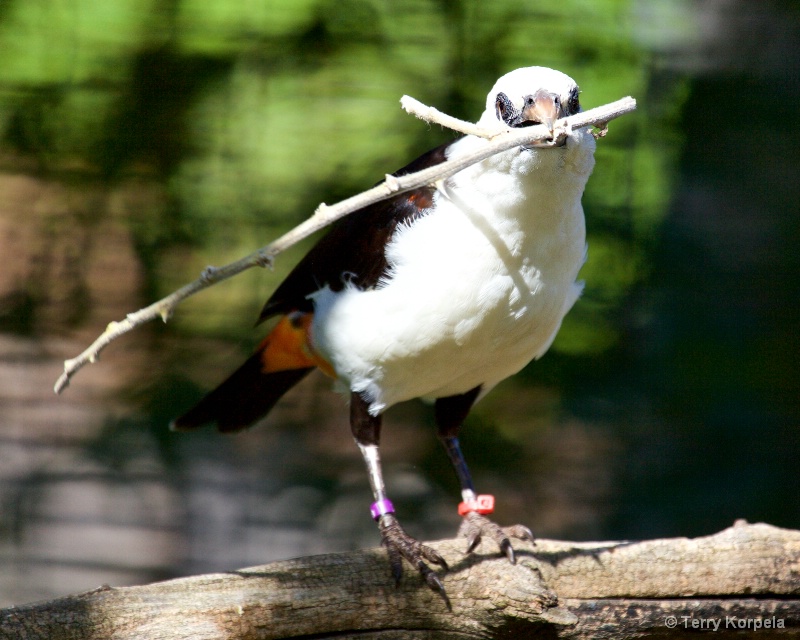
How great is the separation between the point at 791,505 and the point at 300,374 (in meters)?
2.34

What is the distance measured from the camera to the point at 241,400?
327 cm

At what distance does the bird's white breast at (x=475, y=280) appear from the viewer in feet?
7.51

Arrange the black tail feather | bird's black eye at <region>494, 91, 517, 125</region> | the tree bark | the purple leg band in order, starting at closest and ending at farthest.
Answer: the tree bark → bird's black eye at <region>494, 91, 517, 125</region> → the purple leg band → the black tail feather

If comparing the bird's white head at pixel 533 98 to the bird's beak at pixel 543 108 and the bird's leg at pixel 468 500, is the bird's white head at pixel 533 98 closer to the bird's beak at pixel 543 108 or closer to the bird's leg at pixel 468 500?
the bird's beak at pixel 543 108

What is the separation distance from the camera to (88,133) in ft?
12.9

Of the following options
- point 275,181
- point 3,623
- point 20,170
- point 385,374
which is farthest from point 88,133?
point 3,623

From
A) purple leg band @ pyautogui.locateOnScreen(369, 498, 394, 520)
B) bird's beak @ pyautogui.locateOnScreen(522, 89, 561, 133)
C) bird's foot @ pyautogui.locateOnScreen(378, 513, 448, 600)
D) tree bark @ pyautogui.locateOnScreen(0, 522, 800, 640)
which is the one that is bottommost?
tree bark @ pyautogui.locateOnScreen(0, 522, 800, 640)

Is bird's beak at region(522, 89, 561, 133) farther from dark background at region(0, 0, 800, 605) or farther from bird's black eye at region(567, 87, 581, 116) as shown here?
dark background at region(0, 0, 800, 605)

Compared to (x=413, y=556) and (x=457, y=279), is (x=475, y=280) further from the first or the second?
(x=413, y=556)

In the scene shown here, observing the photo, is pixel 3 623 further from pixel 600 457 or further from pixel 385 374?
pixel 600 457

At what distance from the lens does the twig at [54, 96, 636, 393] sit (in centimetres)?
158

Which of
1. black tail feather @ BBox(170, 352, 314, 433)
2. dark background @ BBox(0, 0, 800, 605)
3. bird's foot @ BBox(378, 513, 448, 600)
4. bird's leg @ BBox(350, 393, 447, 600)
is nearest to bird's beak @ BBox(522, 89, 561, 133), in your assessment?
bird's leg @ BBox(350, 393, 447, 600)

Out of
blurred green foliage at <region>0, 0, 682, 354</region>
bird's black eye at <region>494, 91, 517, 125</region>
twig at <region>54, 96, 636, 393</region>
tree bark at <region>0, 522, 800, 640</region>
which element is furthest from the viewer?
blurred green foliage at <region>0, 0, 682, 354</region>

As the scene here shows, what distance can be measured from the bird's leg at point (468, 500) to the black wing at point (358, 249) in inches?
23.1
